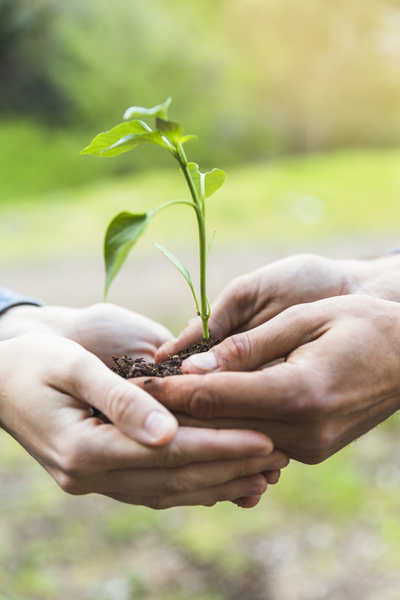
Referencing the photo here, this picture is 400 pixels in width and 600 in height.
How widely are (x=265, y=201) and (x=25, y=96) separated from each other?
396cm

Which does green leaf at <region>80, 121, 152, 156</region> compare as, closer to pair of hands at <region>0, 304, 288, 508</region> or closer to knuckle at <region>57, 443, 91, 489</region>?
pair of hands at <region>0, 304, 288, 508</region>

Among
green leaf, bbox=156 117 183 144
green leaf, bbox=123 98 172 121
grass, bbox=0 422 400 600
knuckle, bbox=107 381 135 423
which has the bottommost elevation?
grass, bbox=0 422 400 600

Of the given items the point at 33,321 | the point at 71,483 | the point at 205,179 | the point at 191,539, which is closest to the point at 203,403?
the point at 71,483

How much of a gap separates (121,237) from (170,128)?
0.22 metres

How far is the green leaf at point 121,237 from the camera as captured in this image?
678mm

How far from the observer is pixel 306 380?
797mm

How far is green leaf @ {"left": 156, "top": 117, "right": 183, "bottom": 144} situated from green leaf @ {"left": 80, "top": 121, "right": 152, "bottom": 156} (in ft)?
0.16

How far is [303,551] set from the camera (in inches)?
77.9

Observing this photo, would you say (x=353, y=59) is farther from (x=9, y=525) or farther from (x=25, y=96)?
(x=9, y=525)

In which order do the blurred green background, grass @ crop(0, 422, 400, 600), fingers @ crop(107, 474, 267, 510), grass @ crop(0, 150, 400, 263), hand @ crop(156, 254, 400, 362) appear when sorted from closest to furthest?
fingers @ crop(107, 474, 267, 510), hand @ crop(156, 254, 400, 362), grass @ crop(0, 422, 400, 600), the blurred green background, grass @ crop(0, 150, 400, 263)

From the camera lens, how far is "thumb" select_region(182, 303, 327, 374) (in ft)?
2.96

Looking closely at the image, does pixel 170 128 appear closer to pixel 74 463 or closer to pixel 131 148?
pixel 131 148

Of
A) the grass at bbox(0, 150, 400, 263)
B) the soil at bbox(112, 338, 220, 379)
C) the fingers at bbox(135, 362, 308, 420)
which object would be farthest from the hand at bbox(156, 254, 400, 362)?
the grass at bbox(0, 150, 400, 263)

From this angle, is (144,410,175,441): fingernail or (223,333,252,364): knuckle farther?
(223,333,252,364): knuckle
